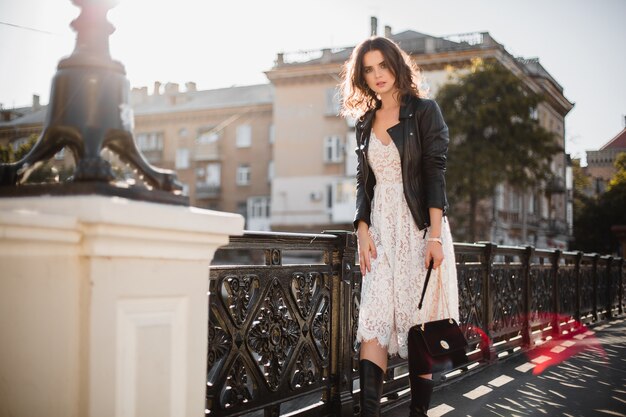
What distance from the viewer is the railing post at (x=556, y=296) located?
955 centimetres

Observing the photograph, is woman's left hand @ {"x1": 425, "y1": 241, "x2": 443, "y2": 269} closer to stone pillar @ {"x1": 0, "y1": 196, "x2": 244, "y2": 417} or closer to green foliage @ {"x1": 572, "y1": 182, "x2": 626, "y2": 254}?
stone pillar @ {"x1": 0, "y1": 196, "x2": 244, "y2": 417}

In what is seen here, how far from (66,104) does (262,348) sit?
6.85ft

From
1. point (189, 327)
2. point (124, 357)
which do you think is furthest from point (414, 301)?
point (124, 357)

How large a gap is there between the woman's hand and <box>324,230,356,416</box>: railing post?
708mm

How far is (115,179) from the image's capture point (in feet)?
6.09

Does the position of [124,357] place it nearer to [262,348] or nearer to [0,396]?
[0,396]

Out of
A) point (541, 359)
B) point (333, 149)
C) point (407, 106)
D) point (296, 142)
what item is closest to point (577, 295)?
point (541, 359)

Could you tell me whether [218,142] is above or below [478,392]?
above

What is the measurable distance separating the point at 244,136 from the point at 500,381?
131ft

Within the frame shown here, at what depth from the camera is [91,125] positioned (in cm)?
189

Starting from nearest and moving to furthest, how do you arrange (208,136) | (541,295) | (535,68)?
1. (541,295)
2. (535,68)
3. (208,136)

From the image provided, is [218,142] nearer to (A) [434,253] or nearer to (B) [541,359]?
(B) [541,359]

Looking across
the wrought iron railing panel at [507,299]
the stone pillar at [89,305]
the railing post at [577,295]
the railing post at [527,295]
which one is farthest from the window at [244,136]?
the stone pillar at [89,305]

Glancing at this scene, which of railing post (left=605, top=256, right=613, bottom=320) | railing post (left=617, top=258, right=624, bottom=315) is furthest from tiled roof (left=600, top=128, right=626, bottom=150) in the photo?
railing post (left=605, top=256, right=613, bottom=320)
